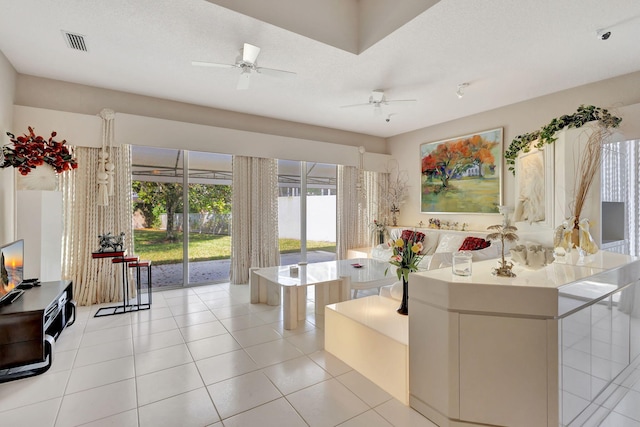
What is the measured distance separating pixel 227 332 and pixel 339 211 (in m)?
3.86

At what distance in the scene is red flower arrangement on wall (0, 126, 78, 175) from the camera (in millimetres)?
2855

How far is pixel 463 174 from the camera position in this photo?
220 inches

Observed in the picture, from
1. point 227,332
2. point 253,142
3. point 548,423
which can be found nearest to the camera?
point 548,423

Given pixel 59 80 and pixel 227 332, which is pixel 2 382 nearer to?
pixel 227 332

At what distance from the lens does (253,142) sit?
5.28 meters

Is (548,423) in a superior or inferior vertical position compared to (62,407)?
superior

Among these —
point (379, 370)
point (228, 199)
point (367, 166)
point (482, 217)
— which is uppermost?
point (367, 166)

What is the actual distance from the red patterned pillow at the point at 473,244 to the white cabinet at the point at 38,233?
5.75m

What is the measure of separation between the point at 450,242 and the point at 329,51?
3765 millimetres

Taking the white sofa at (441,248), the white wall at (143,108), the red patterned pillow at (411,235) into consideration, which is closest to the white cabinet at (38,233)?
the white wall at (143,108)

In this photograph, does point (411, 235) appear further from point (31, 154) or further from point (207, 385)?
point (31, 154)

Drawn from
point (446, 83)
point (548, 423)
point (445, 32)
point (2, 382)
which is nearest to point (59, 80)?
point (2, 382)

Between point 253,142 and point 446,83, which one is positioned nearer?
point 446,83

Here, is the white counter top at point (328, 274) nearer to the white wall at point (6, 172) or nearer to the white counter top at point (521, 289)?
the white counter top at point (521, 289)
